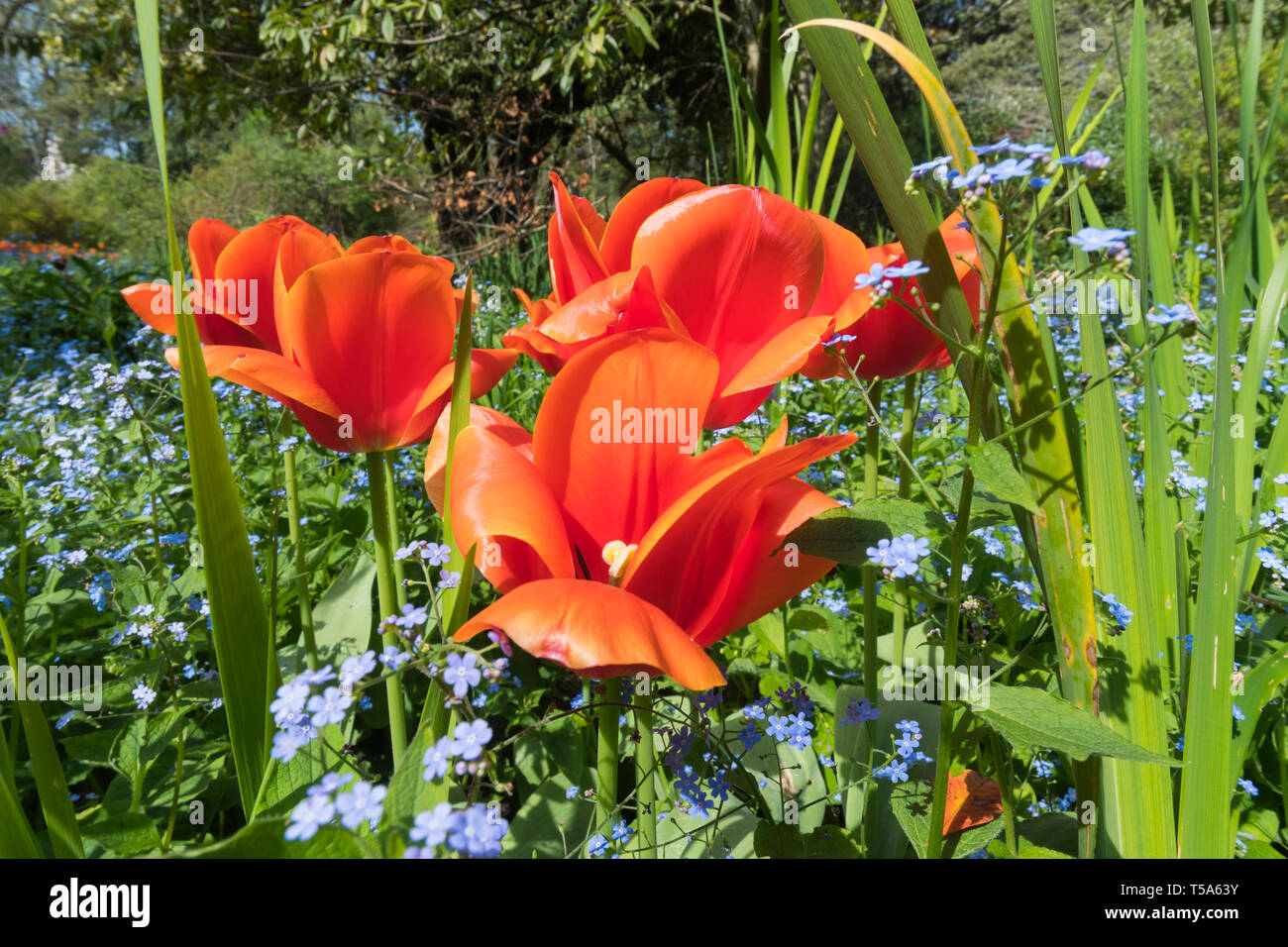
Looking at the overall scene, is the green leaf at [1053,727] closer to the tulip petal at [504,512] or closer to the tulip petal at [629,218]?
the tulip petal at [504,512]

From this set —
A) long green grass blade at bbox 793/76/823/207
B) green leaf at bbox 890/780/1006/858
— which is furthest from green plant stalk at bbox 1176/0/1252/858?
long green grass blade at bbox 793/76/823/207

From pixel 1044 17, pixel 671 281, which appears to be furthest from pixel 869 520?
pixel 1044 17

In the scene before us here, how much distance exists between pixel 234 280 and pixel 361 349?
0.20 metres

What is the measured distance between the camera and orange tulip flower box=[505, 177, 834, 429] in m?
0.67

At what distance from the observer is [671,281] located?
711 mm

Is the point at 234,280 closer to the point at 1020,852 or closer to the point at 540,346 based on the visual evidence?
the point at 540,346

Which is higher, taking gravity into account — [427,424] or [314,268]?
[314,268]

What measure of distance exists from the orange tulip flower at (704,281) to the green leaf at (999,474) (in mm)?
161


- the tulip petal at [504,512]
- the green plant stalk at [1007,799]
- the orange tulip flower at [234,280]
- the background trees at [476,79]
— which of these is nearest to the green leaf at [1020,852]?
the green plant stalk at [1007,799]

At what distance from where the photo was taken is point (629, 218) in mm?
777

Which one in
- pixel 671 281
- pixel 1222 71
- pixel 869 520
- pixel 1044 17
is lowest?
pixel 869 520

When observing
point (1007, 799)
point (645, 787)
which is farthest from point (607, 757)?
point (1007, 799)
